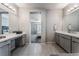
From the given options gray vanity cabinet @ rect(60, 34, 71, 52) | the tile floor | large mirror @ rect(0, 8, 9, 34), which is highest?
large mirror @ rect(0, 8, 9, 34)

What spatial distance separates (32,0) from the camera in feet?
3.45

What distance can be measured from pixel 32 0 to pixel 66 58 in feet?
1.86

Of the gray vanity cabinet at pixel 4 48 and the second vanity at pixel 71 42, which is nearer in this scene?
the gray vanity cabinet at pixel 4 48

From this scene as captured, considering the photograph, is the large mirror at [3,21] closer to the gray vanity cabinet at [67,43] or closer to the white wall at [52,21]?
the gray vanity cabinet at [67,43]

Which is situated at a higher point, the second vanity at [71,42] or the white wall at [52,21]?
the white wall at [52,21]

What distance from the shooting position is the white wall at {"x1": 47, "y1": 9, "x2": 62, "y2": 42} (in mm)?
7644

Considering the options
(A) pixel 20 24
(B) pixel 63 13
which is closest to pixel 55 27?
(B) pixel 63 13

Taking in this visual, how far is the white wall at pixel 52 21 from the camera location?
7.64 metres

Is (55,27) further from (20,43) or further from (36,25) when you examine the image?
(36,25)

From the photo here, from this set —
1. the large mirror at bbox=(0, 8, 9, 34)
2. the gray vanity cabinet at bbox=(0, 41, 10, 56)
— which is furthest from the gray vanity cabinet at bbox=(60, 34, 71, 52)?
the large mirror at bbox=(0, 8, 9, 34)

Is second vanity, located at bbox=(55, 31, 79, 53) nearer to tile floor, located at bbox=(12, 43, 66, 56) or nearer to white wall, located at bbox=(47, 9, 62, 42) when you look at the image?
Result: tile floor, located at bbox=(12, 43, 66, 56)

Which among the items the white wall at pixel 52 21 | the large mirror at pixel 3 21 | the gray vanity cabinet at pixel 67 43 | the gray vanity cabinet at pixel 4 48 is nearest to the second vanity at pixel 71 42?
the gray vanity cabinet at pixel 67 43

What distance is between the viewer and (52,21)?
7863 mm

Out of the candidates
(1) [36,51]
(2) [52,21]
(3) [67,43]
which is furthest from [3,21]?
(2) [52,21]
